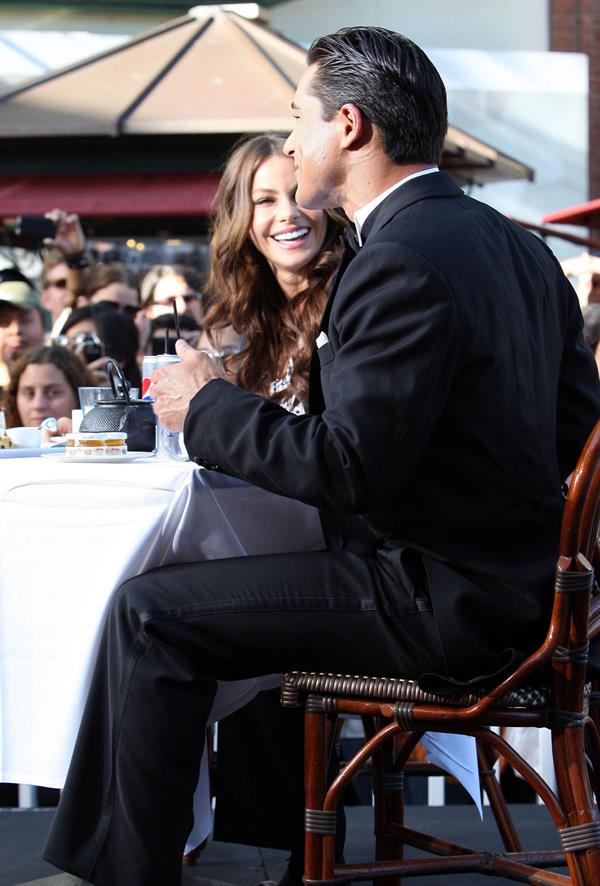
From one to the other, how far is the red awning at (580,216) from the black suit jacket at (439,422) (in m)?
5.24

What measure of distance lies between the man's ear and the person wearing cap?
339cm

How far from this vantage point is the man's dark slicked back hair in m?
2.01

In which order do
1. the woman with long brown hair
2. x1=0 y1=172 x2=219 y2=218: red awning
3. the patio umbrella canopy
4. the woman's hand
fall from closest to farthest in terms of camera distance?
the woman with long brown hair < the woman's hand < the patio umbrella canopy < x1=0 y1=172 x2=219 y2=218: red awning

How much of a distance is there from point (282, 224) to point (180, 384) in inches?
49.7

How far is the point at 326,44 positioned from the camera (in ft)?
6.79

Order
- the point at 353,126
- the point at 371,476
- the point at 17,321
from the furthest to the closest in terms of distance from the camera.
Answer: the point at 17,321
the point at 353,126
the point at 371,476

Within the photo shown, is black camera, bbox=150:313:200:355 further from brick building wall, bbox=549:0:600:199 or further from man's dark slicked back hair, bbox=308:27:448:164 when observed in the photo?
brick building wall, bbox=549:0:600:199

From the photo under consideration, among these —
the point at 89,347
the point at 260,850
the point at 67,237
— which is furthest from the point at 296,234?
the point at 67,237

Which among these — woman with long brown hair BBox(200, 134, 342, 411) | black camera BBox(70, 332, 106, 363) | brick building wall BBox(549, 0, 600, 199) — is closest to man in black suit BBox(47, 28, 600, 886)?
woman with long brown hair BBox(200, 134, 342, 411)

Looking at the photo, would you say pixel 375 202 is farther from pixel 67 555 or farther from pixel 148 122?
pixel 148 122

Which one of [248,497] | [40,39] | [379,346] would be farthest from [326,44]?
[40,39]

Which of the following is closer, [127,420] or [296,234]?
[127,420]

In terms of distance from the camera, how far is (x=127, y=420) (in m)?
2.54

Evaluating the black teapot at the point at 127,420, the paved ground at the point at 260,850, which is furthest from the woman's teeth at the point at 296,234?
the paved ground at the point at 260,850
